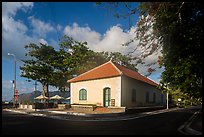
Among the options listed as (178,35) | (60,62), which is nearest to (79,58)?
(60,62)

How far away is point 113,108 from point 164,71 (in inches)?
343

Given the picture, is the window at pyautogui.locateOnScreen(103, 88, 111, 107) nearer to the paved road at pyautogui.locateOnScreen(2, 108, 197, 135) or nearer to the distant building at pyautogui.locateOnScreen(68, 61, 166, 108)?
the distant building at pyautogui.locateOnScreen(68, 61, 166, 108)

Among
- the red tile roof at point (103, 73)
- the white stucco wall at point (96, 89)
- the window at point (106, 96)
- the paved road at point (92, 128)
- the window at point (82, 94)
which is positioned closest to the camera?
the paved road at point (92, 128)

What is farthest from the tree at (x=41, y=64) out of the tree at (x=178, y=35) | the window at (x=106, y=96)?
the tree at (x=178, y=35)

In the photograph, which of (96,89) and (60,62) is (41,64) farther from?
(96,89)

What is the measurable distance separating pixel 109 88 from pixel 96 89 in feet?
6.09

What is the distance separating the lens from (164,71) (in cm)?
1689

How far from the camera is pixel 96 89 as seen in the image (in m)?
29.2

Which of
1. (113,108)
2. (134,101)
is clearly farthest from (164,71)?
(134,101)

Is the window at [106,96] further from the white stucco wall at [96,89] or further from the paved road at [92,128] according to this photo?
the paved road at [92,128]

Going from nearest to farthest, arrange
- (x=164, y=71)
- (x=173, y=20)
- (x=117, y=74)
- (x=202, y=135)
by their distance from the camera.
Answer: (x=202, y=135) < (x=173, y=20) < (x=164, y=71) < (x=117, y=74)

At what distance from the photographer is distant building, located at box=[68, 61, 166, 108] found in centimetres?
2731

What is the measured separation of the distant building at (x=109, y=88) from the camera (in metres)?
27.3

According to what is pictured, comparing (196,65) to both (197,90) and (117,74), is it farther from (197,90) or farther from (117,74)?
(117,74)
